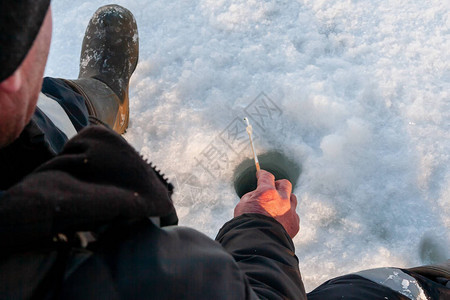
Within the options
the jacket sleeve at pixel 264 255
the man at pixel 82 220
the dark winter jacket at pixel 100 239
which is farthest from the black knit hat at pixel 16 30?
the jacket sleeve at pixel 264 255

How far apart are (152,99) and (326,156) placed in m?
0.98

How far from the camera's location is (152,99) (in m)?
1.92

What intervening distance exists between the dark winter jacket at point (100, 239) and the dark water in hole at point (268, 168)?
1074 millimetres

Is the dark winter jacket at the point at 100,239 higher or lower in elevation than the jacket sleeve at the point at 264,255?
higher

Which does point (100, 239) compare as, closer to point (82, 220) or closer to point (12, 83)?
point (82, 220)

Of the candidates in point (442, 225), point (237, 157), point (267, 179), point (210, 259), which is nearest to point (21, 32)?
point (210, 259)

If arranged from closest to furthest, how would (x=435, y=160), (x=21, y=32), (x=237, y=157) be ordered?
(x=21, y=32)
(x=435, y=160)
(x=237, y=157)

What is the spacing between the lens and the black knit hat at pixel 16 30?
0.40m

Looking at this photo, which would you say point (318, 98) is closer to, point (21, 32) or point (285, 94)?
point (285, 94)

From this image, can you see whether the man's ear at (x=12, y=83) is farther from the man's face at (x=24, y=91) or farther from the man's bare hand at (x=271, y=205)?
the man's bare hand at (x=271, y=205)

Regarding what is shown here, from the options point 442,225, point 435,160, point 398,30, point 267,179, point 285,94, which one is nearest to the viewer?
point 267,179

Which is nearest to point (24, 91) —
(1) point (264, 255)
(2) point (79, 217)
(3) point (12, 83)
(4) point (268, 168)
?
(3) point (12, 83)

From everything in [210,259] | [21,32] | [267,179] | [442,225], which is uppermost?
[21,32]

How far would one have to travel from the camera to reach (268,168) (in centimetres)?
169
